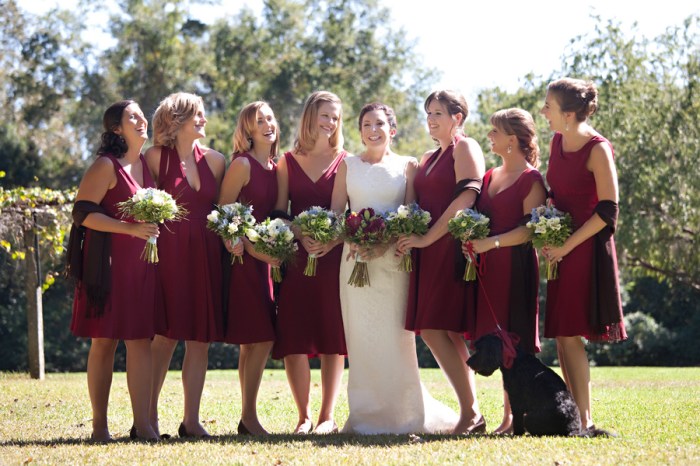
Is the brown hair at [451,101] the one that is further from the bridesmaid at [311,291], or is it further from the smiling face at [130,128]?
the smiling face at [130,128]

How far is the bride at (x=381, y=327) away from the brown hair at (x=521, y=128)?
34.4 inches

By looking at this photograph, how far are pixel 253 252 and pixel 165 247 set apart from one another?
725 mm

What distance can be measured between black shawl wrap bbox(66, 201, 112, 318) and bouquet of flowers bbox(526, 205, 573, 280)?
3275 millimetres

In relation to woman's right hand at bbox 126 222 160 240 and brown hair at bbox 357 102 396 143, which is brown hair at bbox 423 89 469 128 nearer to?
brown hair at bbox 357 102 396 143

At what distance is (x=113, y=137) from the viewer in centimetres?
761

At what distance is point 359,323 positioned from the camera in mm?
8047

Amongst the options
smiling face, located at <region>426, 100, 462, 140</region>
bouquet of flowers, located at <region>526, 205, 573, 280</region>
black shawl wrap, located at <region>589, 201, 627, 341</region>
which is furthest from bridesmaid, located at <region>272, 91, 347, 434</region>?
black shawl wrap, located at <region>589, 201, 627, 341</region>

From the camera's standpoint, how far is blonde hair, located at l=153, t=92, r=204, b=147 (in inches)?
313

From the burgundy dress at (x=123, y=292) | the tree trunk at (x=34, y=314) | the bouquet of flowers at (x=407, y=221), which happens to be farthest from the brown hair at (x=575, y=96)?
the tree trunk at (x=34, y=314)

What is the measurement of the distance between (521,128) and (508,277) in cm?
121

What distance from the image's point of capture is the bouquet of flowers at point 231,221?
7629 mm

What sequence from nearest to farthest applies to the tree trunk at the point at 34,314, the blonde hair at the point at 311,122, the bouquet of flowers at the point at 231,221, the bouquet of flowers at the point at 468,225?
the bouquet of flowers at the point at 468,225 < the bouquet of flowers at the point at 231,221 < the blonde hair at the point at 311,122 < the tree trunk at the point at 34,314

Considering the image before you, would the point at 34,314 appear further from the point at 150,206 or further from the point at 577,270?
the point at 577,270

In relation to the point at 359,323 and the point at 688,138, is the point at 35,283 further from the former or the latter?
the point at 688,138
